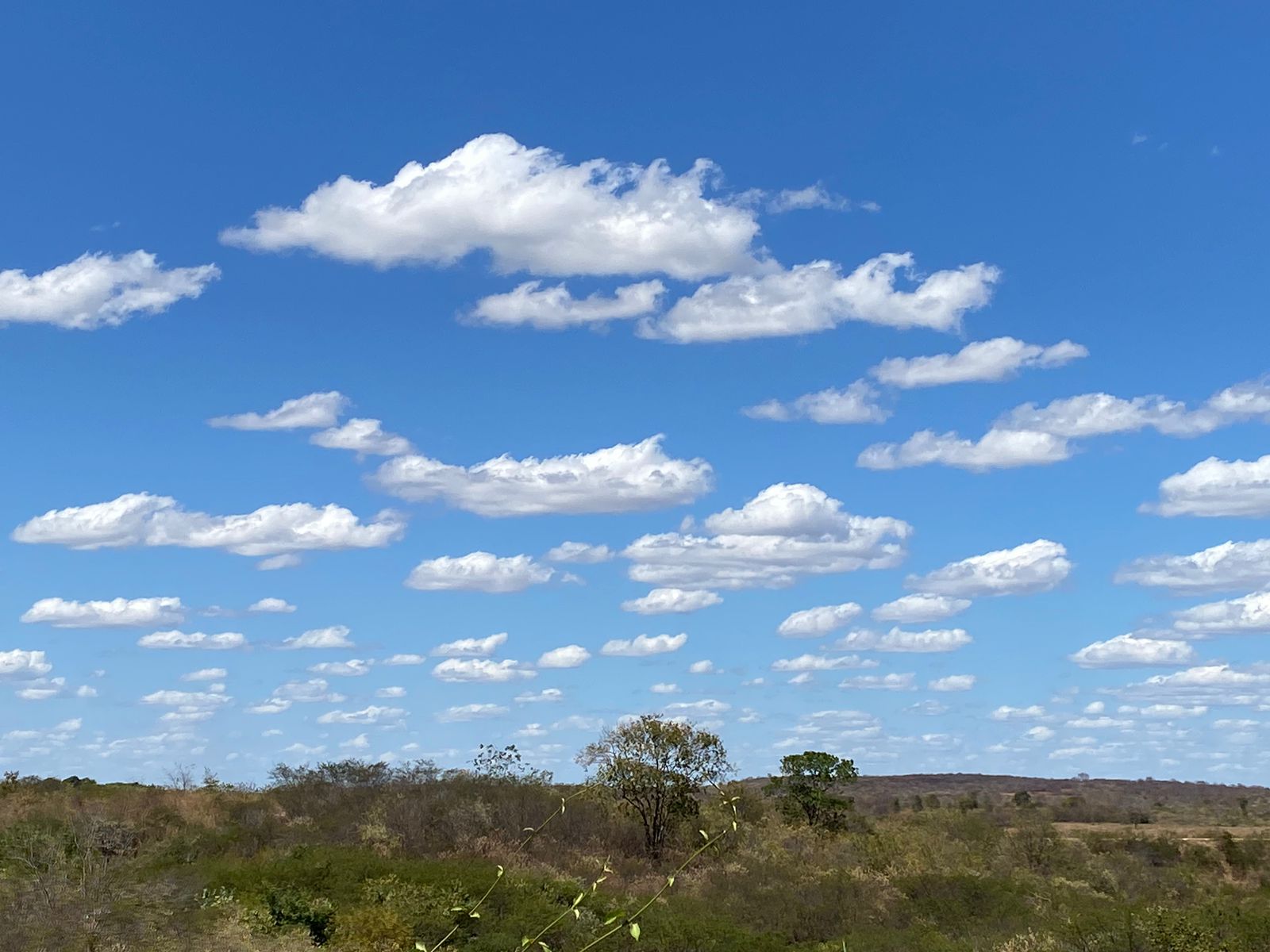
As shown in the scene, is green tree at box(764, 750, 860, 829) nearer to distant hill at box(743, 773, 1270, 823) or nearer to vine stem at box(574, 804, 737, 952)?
distant hill at box(743, 773, 1270, 823)

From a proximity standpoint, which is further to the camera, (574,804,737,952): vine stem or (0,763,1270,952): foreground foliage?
(0,763,1270,952): foreground foliage

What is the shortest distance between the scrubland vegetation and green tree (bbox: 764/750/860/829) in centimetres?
8

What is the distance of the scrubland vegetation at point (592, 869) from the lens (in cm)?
1892

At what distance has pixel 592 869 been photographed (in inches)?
1342

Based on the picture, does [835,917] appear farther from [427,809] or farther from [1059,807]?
[1059,807]

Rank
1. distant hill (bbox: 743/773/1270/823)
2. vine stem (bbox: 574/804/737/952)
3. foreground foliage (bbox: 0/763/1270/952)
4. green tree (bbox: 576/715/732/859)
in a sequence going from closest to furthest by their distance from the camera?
1. vine stem (bbox: 574/804/737/952)
2. foreground foliage (bbox: 0/763/1270/952)
3. green tree (bbox: 576/715/732/859)
4. distant hill (bbox: 743/773/1270/823)

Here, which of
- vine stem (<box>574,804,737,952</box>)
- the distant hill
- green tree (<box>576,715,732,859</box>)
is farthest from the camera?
the distant hill

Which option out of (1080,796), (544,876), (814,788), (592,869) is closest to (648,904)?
(544,876)

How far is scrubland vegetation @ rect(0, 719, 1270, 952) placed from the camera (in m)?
18.9

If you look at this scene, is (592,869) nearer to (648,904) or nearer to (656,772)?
(656,772)

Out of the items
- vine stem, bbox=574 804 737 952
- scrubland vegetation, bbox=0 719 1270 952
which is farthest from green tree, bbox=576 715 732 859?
vine stem, bbox=574 804 737 952

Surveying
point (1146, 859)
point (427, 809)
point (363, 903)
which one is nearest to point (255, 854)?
point (427, 809)

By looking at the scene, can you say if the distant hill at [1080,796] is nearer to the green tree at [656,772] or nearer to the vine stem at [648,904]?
the green tree at [656,772]

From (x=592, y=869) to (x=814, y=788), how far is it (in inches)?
553
